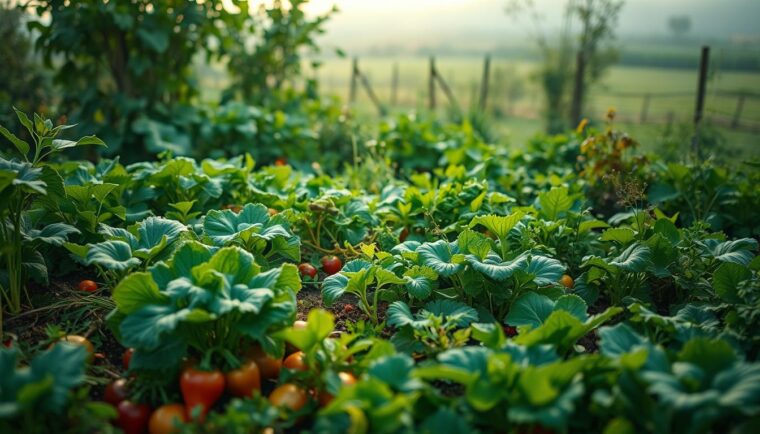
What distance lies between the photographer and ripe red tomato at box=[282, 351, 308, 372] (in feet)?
6.18

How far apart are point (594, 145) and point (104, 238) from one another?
2.97m

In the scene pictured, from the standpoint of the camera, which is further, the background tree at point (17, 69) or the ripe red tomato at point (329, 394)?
the background tree at point (17, 69)

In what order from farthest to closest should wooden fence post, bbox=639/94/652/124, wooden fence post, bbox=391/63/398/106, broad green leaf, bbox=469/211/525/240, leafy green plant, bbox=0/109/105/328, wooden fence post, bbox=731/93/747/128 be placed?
1. wooden fence post, bbox=391/63/398/106
2. wooden fence post, bbox=639/94/652/124
3. wooden fence post, bbox=731/93/747/128
4. broad green leaf, bbox=469/211/525/240
5. leafy green plant, bbox=0/109/105/328

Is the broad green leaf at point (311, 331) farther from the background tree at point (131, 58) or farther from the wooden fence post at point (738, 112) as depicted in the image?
the wooden fence post at point (738, 112)

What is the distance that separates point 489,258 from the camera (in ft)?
7.33

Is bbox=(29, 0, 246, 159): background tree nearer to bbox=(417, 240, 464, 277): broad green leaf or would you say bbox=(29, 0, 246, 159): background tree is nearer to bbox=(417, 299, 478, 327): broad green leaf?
bbox=(417, 240, 464, 277): broad green leaf

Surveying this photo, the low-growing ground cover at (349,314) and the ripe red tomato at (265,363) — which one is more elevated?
the low-growing ground cover at (349,314)

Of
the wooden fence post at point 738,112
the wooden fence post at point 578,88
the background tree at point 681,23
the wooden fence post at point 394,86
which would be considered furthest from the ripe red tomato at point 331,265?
the background tree at point 681,23

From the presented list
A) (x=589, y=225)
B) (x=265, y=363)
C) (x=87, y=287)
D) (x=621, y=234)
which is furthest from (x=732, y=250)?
(x=87, y=287)

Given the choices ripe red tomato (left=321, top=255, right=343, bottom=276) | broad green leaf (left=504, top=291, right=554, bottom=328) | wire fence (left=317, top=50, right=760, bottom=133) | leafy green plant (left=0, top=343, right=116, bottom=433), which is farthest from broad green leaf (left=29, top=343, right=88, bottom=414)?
wire fence (left=317, top=50, right=760, bottom=133)

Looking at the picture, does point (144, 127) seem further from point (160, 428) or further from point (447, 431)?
point (447, 431)

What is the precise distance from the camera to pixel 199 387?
5.59 feet

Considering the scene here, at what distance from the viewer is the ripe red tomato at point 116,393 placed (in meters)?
1.79

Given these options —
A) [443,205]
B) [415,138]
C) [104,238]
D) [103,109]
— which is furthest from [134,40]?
[443,205]
